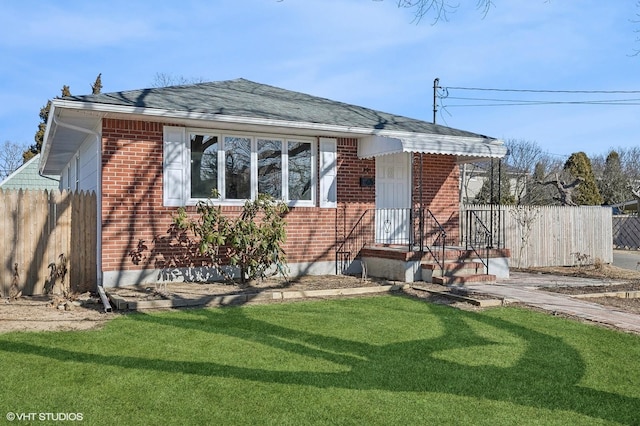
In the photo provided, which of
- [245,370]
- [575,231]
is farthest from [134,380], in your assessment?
[575,231]

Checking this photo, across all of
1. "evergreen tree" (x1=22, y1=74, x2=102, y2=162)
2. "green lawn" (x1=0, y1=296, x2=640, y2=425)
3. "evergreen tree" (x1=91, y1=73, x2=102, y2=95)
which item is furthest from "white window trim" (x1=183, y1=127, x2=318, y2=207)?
"evergreen tree" (x1=91, y1=73, x2=102, y2=95)

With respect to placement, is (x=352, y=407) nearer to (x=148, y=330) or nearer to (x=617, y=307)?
(x=148, y=330)

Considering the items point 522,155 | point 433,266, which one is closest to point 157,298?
point 433,266

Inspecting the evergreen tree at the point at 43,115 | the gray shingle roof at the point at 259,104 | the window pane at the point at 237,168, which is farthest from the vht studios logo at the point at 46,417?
the evergreen tree at the point at 43,115

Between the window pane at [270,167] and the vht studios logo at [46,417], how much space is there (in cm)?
747

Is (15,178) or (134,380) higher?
(15,178)

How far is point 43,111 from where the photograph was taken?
103ft

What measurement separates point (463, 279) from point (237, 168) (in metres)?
5.04

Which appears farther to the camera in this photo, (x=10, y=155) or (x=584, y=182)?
(x=10, y=155)

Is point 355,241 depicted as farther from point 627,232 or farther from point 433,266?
point 627,232

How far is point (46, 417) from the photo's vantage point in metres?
3.80

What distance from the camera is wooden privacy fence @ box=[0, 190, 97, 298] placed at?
31.2ft

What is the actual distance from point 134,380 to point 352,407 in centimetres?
194

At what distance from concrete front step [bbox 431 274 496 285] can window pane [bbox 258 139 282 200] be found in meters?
3.70
